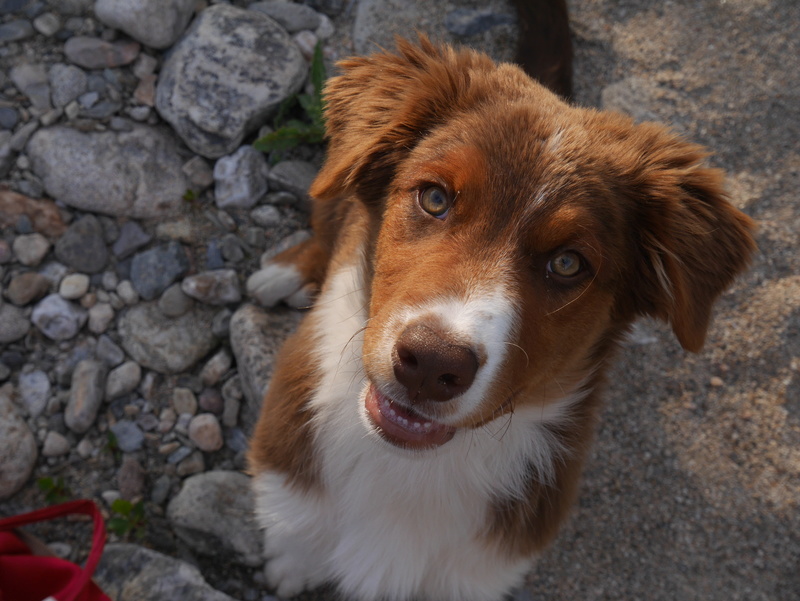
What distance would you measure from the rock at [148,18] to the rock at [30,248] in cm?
144

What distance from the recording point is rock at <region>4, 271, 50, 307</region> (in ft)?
13.0

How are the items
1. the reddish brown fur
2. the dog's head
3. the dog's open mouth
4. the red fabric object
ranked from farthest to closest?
the red fabric object → the dog's open mouth → the reddish brown fur → the dog's head

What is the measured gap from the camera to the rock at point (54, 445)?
3.75 meters

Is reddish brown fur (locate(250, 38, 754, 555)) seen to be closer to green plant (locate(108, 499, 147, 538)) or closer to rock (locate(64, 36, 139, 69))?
green plant (locate(108, 499, 147, 538))

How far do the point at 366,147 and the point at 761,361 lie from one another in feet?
9.39

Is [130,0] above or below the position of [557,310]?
below

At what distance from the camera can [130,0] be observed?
14.3 feet

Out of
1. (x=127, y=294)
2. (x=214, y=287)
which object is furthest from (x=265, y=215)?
(x=127, y=294)

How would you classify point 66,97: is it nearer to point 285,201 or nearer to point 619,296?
point 285,201

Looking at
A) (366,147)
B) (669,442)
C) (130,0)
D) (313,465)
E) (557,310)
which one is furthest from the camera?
(130,0)

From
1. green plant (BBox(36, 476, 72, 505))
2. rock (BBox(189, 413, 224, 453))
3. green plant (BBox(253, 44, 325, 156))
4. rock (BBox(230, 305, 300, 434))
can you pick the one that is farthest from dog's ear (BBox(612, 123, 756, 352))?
green plant (BBox(36, 476, 72, 505))

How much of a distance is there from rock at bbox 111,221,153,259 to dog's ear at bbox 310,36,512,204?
1.86 metres

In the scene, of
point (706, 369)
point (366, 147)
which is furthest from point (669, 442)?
point (366, 147)

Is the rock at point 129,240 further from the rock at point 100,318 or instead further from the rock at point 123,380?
the rock at point 123,380
